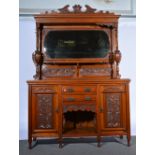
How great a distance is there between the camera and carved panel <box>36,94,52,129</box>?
2949 millimetres

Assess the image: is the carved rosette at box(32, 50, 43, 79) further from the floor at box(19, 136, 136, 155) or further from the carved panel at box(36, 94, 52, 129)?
the floor at box(19, 136, 136, 155)

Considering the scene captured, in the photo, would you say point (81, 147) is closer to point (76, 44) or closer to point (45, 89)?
point (45, 89)

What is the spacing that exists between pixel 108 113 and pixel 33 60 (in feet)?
4.08

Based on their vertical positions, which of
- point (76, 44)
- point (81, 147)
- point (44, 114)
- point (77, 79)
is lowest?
point (81, 147)

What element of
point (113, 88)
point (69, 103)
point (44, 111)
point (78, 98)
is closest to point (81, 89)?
point (78, 98)

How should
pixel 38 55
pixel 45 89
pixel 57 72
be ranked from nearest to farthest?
pixel 45 89
pixel 38 55
pixel 57 72

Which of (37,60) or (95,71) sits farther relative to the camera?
(95,71)

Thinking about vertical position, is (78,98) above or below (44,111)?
above

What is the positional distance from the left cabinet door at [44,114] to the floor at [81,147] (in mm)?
223

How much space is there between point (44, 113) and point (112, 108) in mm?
849

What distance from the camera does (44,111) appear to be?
2951 mm

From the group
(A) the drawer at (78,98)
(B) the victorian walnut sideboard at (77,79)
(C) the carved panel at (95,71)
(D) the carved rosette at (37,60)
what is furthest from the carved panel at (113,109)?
(D) the carved rosette at (37,60)

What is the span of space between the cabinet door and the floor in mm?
247
